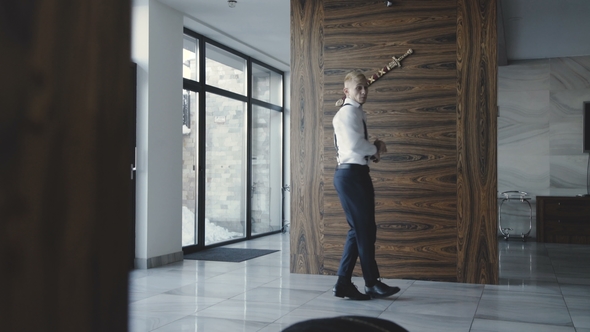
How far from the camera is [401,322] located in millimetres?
3254

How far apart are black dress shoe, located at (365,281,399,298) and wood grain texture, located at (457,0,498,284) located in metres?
0.92

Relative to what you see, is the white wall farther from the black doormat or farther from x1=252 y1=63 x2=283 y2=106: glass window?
x1=252 y1=63 x2=283 y2=106: glass window

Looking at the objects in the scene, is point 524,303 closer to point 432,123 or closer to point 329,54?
point 432,123

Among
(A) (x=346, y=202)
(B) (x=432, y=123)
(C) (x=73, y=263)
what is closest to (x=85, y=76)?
(C) (x=73, y=263)

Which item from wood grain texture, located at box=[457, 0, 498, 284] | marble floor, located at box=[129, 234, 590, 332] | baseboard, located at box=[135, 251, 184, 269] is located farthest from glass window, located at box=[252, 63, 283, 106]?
wood grain texture, located at box=[457, 0, 498, 284]

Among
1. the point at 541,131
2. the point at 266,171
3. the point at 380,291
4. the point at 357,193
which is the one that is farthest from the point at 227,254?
the point at 541,131

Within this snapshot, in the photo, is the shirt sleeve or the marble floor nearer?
the marble floor

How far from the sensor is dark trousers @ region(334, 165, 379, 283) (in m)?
3.87

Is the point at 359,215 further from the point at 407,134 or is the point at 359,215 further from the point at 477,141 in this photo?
the point at 477,141

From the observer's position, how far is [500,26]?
6.58 m

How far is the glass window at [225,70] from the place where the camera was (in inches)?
292

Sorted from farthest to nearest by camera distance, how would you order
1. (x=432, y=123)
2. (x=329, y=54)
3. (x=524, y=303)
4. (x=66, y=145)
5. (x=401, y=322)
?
(x=329, y=54)
(x=432, y=123)
(x=524, y=303)
(x=401, y=322)
(x=66, y=145)

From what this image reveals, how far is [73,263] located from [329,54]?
186 inches

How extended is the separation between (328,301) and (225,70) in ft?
15.2
